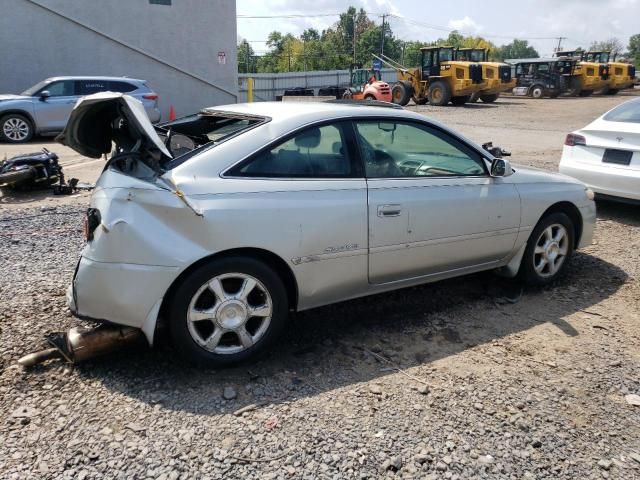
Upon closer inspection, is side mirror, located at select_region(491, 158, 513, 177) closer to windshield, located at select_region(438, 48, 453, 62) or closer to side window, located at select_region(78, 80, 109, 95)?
side window, located at select_region(78, 80, 109, 95)

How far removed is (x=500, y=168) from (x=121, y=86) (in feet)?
44.1

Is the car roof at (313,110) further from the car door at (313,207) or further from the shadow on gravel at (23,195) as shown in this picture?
the shadow on gravel at (23,195)

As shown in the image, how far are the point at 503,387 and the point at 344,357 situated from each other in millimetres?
988

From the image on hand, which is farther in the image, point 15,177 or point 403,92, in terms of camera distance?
point 403,92

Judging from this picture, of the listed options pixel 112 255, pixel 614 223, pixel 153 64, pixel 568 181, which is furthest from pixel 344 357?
pixel 153 64

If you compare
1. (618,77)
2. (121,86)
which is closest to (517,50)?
(618,77)

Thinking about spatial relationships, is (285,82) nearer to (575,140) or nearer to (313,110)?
(575,140)

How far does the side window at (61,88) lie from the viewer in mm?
14562

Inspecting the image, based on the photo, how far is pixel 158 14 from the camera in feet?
67.6

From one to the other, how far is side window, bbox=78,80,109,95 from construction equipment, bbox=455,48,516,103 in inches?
762

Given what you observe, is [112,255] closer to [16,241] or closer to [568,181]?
[16,241]

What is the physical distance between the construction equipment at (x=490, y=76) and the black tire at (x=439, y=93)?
6.54 feet

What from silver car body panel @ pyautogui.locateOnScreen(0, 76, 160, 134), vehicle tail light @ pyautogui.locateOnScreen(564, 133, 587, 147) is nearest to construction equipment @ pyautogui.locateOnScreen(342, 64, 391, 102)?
silver car body panel @ pyautogui.locateOnScreen(0, 76, 160, 134)

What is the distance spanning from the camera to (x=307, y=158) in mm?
3635
